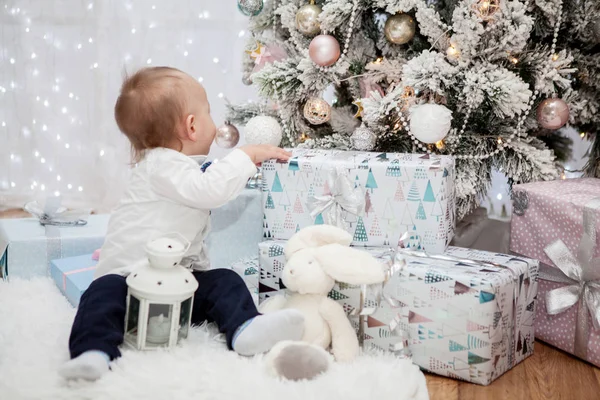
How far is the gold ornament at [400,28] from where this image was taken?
1.44 meters

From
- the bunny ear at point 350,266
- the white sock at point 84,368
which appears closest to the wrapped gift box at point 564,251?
the bunny ear at point 350,266

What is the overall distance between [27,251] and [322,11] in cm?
95

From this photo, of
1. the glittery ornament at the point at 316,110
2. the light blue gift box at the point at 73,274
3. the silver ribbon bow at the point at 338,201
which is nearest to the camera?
the silver ribbon bow at the point at 338,201

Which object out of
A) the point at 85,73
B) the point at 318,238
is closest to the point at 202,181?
the point at 318,238

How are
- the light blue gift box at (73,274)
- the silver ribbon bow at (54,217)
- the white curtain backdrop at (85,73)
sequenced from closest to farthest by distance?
the light blue gift box at (73,274)
the silver ribbon bow at (54,217)
the white curtain backdrop at (85,73)

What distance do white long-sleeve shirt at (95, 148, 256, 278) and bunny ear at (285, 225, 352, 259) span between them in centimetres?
17

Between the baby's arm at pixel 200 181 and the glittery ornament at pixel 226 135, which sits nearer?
the baby's arm at pixel 200 181

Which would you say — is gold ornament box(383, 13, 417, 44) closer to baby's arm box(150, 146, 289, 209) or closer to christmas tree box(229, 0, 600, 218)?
christmas tree box(229, 0, 600, 218)

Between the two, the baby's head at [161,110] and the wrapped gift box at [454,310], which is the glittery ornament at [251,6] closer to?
the baby's head at [161,110]

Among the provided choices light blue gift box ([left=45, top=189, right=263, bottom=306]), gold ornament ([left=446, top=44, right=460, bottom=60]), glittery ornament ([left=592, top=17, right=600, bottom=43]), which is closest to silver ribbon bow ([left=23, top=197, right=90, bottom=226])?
light blue gift box ([left=45, top=189, right=263, bottom=306])

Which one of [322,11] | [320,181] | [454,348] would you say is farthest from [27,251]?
[454,348]

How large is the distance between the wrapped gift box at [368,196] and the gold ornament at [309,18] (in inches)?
13.9

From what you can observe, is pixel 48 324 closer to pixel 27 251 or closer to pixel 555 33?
pixel 27 251

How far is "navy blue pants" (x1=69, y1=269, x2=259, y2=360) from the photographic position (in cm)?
104
